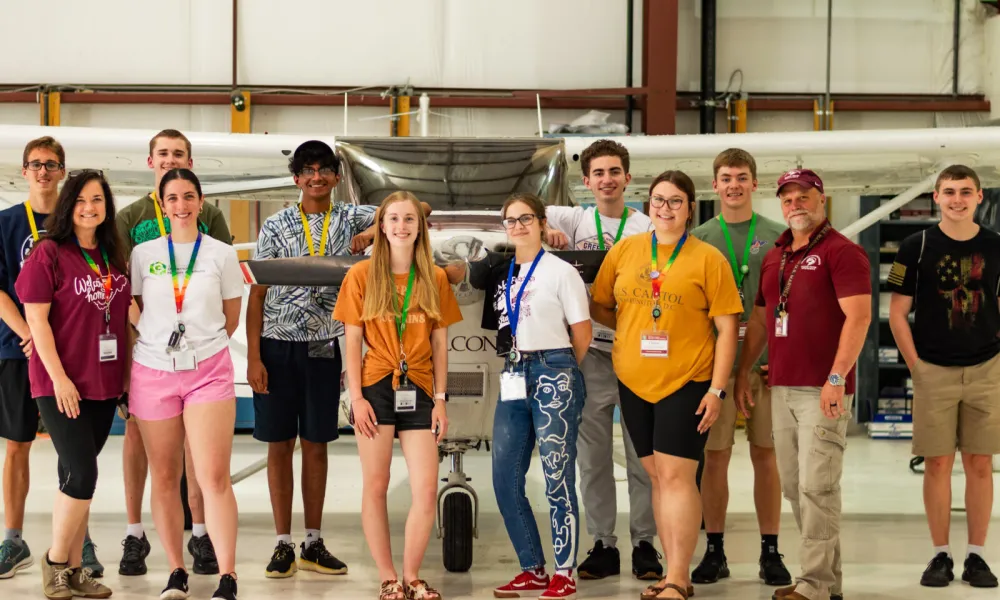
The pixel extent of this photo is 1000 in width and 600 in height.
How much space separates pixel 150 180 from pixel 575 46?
4.98m

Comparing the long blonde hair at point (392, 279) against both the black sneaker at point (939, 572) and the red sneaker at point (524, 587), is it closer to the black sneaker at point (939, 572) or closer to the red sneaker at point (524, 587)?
the red sneaker at point (524, 587)

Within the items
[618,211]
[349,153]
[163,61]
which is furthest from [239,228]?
[618,211]

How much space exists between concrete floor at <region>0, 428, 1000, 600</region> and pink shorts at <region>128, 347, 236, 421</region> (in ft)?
2.90

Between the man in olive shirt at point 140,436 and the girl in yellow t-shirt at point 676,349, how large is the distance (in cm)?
191

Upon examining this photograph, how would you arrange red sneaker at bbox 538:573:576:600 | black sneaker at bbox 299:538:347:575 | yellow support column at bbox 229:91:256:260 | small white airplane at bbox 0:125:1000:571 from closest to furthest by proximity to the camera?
1. red sneaker at bbox 538:573:576:600
2. small white airplane at bbox 0:125:1000:571
3. black sneaker at bbox 299:538:347:575
4. yellow support column at bbox 229:91:256:260

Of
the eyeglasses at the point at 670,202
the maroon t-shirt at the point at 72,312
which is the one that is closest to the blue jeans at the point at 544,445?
the eyeglasses at the point at 670,202

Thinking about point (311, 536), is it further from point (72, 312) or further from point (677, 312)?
point (677, 312)

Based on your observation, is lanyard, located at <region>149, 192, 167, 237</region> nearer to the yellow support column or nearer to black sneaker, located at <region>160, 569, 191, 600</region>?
black sneaker, located at <region>160, 569, 191, 600</region>

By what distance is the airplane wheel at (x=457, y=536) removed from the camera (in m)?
4.35

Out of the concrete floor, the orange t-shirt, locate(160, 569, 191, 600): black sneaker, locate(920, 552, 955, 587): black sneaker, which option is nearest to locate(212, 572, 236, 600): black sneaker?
locate(160, 569, 191, 600): black sneaker

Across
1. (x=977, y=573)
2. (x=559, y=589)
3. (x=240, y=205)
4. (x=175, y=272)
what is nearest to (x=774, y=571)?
(x=977, y=573)

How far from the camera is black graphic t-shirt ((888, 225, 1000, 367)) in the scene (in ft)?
13.9

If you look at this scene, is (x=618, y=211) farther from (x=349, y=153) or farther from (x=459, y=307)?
(x=349, y=153)

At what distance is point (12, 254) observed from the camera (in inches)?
162
